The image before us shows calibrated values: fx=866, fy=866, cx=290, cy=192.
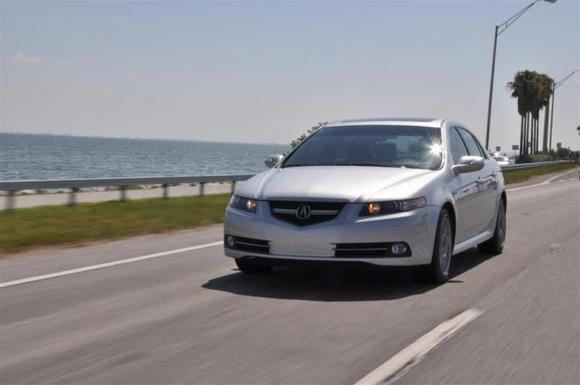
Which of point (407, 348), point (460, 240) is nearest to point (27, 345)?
point (407, 348)

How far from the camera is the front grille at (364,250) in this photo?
7.41 meters

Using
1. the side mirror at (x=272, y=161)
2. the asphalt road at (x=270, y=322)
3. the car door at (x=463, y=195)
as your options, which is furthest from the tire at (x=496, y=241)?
the side mirror at (x=272, y=161)

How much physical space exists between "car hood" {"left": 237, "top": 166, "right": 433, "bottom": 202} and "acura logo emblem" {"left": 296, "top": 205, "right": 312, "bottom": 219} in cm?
9

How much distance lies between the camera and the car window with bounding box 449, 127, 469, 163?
9.20 metres

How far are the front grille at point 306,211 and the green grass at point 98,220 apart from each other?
452cm

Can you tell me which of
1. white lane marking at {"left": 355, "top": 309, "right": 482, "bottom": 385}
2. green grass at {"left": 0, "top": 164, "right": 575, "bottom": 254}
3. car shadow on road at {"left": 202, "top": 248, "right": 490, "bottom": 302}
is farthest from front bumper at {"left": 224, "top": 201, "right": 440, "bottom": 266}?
green grass at {"left": 0, "top": 164, "right": 575, "bottom": 254}

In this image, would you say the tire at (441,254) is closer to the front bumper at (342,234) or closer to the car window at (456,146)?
the front bumper at (342,234)

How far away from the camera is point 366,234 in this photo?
7.39m

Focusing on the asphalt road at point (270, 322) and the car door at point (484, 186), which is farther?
the car door at point (484, 186)

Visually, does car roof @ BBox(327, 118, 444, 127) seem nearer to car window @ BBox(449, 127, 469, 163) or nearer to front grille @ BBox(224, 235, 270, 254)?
car window @ BBox(449, 127, 469, 163)

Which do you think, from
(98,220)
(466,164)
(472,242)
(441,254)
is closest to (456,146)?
(466,164)

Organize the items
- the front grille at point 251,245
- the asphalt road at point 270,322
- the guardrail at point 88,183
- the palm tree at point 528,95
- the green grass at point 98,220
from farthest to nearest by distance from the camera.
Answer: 1. the palm tree at point 528,95
2. the guardrail at point 88,183
3. the green grass at point 98,220
4. the front grille at point 251,245
5. the asphalt road at point 270,322

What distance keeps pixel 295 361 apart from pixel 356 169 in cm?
337

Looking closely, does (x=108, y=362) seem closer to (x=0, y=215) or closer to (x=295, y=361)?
(x=295, y=361)
